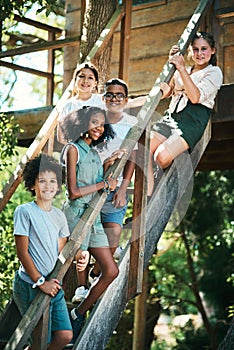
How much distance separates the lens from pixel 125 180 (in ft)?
16.4

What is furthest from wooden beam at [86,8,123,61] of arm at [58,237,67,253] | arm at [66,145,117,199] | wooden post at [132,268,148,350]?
wooden post at [132,268,148,350]

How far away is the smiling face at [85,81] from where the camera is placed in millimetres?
5695

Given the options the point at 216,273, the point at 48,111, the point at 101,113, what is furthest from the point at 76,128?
the point at 216,273

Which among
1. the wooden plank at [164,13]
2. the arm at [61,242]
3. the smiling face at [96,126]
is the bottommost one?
the arm at [61,242]

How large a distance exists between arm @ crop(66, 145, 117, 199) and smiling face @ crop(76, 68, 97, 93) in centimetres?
96

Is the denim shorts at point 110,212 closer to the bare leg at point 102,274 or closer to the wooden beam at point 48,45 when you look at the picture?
the bare leg at point 102,274

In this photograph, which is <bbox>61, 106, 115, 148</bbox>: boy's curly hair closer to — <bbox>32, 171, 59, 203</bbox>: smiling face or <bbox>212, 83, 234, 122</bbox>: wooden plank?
<bbox>32, 171, 59, 203</bbox>: smiling face

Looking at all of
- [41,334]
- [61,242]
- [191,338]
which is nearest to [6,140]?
[61,242]

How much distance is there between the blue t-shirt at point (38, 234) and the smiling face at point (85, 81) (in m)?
1.50

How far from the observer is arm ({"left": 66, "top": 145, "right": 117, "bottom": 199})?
4719mm

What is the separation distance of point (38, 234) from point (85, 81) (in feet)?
5.61

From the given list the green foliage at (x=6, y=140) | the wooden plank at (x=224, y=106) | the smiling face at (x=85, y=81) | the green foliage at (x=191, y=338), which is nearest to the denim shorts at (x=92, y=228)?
the smiling face at (x=85, y=81)

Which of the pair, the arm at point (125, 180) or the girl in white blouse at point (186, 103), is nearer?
the arm at point (125, 180)

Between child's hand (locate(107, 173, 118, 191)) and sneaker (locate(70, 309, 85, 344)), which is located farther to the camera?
sneaker (locate(70, 309, 85, 344))
